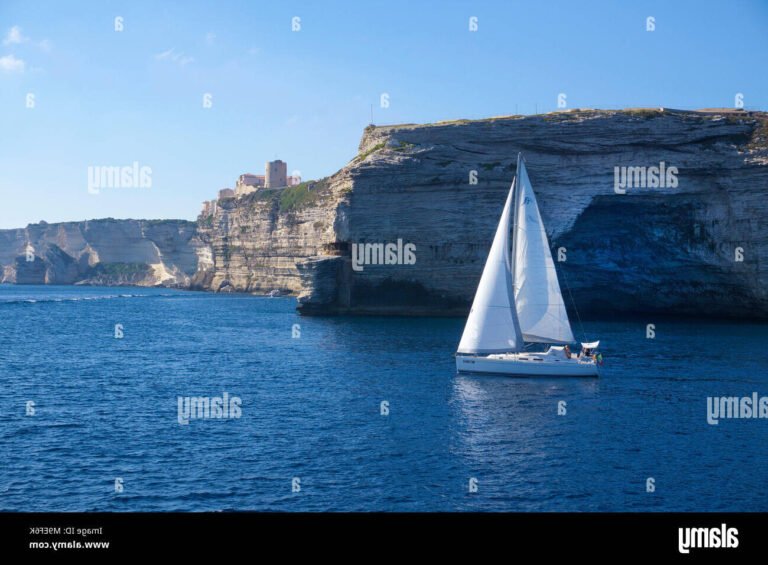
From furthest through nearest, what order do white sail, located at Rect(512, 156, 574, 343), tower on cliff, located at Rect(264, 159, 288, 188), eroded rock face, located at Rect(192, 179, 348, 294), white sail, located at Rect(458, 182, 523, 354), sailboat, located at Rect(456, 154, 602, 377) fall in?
tower on cliff, located at Rect(264, 159, 288, 188)
eroded rock face, located at Rect(192, 179, 348, 294)
white sail, located at Rect(512, 156, 574, 343)
white sail, located at Rect(458, 182, 523, 354)
sailboat, located at Rect(456, 154, 602, 377)

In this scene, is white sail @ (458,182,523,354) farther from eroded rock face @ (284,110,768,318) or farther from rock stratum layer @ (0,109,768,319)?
eroded rock face @ (284,110,768,318)

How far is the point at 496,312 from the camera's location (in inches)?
1925

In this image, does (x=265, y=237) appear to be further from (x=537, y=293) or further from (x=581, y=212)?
(x=537, y=293)

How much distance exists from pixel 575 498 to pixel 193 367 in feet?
118

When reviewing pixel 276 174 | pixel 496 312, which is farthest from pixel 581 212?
pixel 276 174

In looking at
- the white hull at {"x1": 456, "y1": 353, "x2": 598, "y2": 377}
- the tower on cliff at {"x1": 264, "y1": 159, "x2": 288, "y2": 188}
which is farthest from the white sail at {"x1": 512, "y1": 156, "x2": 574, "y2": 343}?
the tower on cliff at {"x1": 264, "y1": 159, "x2": 288, "y2": 188}

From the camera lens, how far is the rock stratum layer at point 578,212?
83.1 meters

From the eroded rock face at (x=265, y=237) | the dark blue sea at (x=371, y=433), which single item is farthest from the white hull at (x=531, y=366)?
→ the eroded rock face at (x=265, y=237)

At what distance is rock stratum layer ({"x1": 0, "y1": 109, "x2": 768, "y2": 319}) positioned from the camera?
8312 cm

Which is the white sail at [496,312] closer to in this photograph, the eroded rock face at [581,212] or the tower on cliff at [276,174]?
the eroded rock face at [581,212]

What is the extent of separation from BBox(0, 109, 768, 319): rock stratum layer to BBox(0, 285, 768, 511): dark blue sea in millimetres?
22834

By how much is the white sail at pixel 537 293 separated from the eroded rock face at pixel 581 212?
3682cm

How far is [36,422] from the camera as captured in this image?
116 ft
